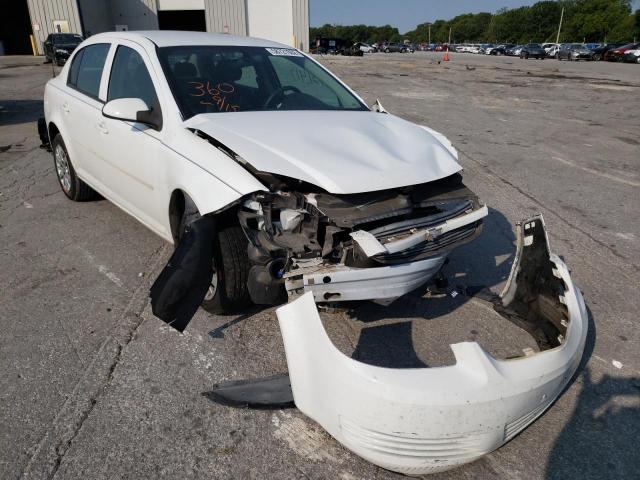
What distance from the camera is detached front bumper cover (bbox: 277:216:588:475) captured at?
192cm

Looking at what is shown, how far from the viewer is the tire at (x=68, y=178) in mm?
4984

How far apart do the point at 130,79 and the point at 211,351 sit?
2.25m

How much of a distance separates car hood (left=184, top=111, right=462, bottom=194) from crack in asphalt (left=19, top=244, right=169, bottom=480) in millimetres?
1281

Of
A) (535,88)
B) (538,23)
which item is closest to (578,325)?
(535,88)

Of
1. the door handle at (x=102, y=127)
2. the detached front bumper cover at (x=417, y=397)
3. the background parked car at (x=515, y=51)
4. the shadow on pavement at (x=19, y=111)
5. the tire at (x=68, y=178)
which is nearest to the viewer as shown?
the detached front bumper cover at (x=417, y=397)

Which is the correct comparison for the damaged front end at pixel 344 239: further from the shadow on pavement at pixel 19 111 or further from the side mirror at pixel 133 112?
the shadow on pavement at pixel 19 111

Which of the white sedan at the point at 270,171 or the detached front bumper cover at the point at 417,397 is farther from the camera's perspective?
the white sedan at the point at 270,171

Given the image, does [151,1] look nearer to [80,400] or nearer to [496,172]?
[496,172]

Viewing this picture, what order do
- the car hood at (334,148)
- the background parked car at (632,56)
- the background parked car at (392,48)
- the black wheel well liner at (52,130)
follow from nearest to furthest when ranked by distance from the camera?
the car hood at (334,148) → the black wheel well liner at (52,130) → the background parked car at (632,56) → the background parked car at (392,48)

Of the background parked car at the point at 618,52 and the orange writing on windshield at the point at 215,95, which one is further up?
the orange writing on windshield at the point at 215,95


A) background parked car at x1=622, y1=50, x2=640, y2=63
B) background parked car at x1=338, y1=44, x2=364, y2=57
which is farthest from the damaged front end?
background parked car at x1=338, y1=44, x2=364, y2=57

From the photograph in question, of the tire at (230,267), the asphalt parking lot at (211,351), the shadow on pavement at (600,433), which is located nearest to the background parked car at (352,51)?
the asphalt parking lot at (211,351)

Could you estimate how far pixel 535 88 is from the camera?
1792cm

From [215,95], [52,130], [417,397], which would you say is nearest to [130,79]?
[215,95]
